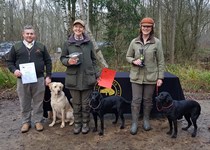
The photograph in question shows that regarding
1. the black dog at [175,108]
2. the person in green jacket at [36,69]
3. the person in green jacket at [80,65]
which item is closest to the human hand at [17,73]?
the person in green jacket at [36,69]

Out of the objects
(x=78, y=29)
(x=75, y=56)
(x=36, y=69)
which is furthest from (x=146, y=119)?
(x=36, y=69)

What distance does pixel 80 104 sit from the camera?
15.1ft

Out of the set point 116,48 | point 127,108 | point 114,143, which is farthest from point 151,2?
point 114,143

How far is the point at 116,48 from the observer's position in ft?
38.7

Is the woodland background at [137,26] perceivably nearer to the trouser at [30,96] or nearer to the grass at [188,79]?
the grass at [188,79]

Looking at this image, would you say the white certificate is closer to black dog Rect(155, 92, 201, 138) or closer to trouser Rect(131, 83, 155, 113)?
trouser Rect(131, 83, 155, 113)

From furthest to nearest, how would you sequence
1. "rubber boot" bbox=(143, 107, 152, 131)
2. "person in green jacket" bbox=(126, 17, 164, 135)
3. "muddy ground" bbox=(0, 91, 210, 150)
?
"rubber boot" bbox=(143, 107, 152, 131) → "person in green jacket" bbox=(126, 17, 164, 135) → "muddy ground" bbox=(0, 91, 210, 150)

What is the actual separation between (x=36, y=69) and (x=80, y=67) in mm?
748

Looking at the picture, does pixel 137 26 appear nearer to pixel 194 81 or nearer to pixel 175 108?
pixel 194 81

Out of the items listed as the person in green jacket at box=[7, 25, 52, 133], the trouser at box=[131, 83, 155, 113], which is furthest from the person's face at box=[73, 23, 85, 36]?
the trouser at box=[131, 83, 155, 113]

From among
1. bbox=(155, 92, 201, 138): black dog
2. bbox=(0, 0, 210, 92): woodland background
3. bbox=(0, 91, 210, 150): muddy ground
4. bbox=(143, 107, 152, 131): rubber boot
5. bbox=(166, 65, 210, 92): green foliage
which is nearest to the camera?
bbox=(0, 91, 210, 150): muddy ground

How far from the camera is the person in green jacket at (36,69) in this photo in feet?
14.4

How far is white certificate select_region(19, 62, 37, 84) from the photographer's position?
14.4 feet

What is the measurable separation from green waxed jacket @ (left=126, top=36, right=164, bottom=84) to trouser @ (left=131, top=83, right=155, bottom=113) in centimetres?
11
